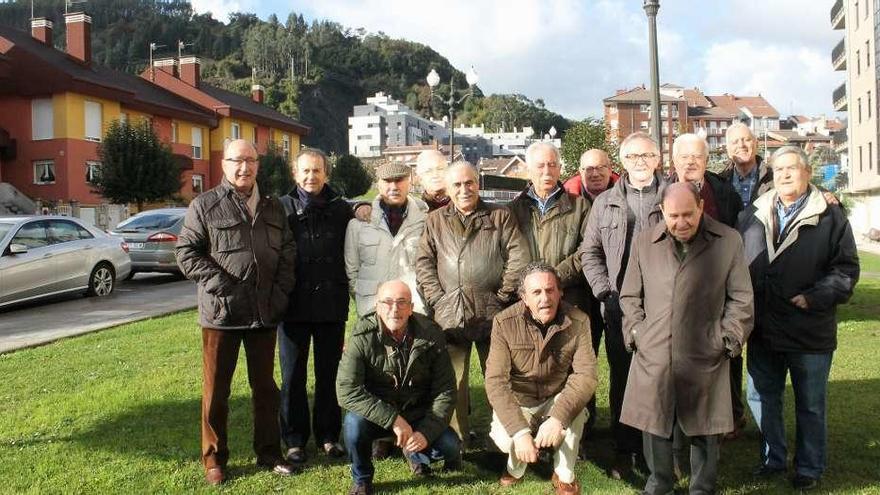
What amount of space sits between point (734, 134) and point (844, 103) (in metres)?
47.7

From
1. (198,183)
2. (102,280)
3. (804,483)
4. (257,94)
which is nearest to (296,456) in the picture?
(804,483)

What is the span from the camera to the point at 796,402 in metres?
4.38

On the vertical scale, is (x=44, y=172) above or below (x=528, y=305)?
above

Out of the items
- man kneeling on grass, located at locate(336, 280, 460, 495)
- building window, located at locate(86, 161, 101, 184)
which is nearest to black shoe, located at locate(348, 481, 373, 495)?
man kneeling on grass, located at locate(336, 280, 460, 495)

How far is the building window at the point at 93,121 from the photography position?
108 ft

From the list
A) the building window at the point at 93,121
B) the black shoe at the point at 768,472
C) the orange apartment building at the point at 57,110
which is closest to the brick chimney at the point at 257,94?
the orange apartment building at the point at 57,110

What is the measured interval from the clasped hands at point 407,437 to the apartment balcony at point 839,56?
161 feet

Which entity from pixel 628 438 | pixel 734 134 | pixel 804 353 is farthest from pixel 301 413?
pixel 734 134

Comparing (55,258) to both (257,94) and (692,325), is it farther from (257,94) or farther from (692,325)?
(257,94)

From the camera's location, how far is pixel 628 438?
468cm

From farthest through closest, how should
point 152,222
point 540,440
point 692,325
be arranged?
point 152,222 < point 540,440 < point 692,325

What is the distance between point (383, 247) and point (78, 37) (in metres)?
36.6

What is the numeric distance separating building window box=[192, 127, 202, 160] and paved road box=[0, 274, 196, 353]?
2924 centimetres

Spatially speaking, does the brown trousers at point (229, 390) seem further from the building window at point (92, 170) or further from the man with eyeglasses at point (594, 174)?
the building window at point (92, 170)
